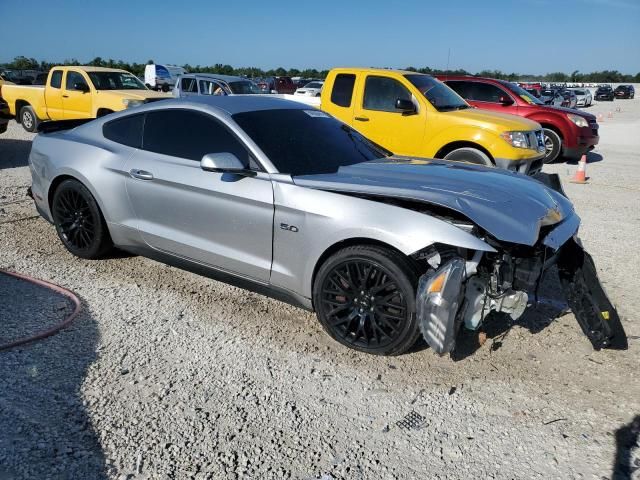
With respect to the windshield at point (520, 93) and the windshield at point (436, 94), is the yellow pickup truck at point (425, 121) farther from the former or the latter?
the windshield at point (520, 93)

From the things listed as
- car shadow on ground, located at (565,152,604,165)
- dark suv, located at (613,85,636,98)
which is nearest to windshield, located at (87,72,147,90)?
car shadow on ground, located at (565,152,604,165)

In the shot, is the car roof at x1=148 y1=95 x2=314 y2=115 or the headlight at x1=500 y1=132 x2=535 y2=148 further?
the headlight at x1=500 y1=132 x2=535 y2=148

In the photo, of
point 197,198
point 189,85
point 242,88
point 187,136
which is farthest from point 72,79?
point 197,198

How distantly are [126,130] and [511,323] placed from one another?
3.47 metres

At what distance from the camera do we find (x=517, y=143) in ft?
26.5

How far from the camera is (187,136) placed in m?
4.29

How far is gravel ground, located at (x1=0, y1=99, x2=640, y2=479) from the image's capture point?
8.59 feet

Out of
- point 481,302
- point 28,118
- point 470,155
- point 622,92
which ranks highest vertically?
point 622,92

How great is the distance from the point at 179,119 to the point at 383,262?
213 centimetres

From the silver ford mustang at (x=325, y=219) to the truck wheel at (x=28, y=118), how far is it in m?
10.9

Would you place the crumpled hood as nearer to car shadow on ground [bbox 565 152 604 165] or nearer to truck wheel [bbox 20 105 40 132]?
car shadow on ground [bbox 565 152 604 165]

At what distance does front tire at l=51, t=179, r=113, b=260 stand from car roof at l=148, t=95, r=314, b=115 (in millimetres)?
1021

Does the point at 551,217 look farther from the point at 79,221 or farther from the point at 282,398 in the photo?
the point at 79,221

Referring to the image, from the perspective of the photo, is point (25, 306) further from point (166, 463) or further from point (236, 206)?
point (166, 463)
